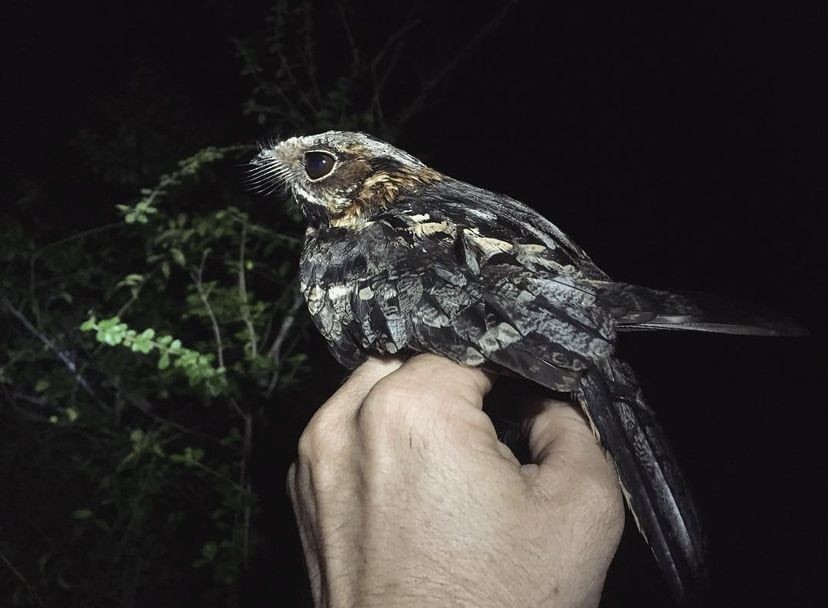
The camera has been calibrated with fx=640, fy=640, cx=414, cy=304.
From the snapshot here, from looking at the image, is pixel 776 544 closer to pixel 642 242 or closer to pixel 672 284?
pixel 672 284

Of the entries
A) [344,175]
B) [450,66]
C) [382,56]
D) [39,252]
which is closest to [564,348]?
[344,175]

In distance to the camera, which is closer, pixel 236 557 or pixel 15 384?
pixel 236 557

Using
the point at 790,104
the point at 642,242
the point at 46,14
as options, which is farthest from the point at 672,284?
the point at 46,14

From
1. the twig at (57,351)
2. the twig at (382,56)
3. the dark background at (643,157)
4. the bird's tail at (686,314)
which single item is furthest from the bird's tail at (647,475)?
the twig at (57,351)

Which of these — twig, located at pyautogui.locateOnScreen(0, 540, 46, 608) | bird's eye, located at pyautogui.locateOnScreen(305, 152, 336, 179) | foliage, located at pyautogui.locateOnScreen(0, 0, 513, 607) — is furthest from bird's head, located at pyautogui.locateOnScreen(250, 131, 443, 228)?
twig, located at pyautogui.locateOnScreen(0, 540, 46, 608)

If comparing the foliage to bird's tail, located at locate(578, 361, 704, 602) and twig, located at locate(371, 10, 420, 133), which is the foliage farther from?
bird's tail, located at locate(578, 361, 704, 602)

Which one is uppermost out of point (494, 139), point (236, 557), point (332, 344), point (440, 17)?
point (440, 17)

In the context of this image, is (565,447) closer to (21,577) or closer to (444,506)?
(444,506)
